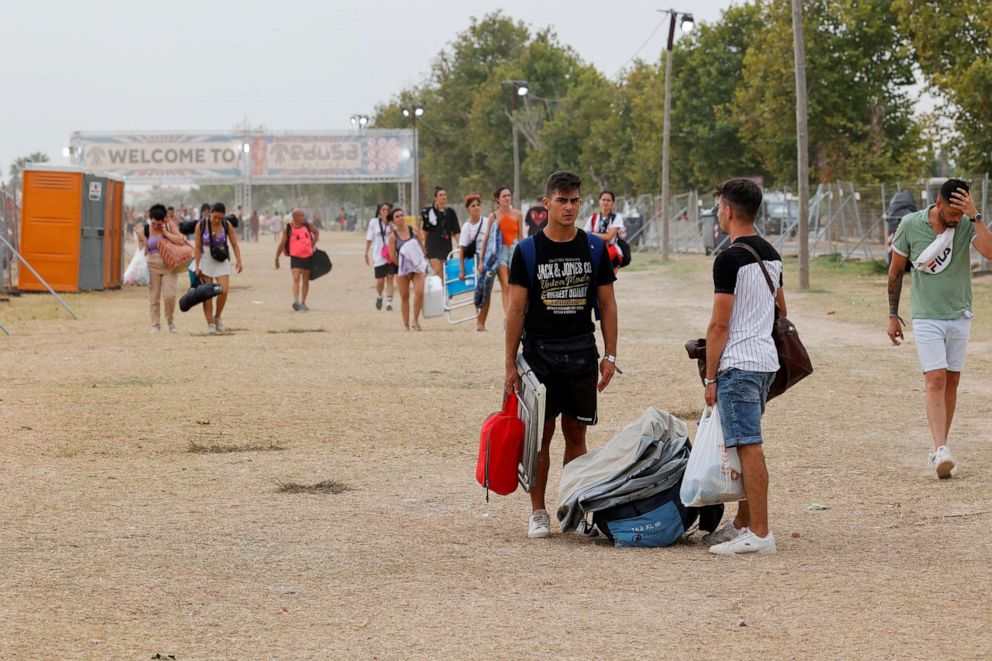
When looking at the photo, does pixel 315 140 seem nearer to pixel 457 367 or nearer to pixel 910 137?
pixel 910 137

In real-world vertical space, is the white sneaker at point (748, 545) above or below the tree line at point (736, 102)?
below

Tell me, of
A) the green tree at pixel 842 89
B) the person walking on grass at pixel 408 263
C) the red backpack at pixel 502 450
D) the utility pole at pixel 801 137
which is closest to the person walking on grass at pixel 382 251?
the person walking on grass at pixel 408 263

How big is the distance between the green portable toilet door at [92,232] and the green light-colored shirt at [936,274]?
828 inches

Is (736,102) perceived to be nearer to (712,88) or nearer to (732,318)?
(712,88)

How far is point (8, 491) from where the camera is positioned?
7.66 meters

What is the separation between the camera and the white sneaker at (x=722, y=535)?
6.35m

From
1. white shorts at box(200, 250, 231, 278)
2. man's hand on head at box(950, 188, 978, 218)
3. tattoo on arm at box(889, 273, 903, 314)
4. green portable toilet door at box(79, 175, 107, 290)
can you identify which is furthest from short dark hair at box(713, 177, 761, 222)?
green portable toilet door at box(79, 175, 107, 290)

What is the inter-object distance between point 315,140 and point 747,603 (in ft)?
183

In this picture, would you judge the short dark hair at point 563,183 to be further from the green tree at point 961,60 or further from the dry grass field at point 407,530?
the green tree at point 961,60

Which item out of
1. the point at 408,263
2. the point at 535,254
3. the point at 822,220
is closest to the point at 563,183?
the point at 535,254

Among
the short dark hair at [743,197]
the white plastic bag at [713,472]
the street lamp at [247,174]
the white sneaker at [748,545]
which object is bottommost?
the white sneaker at [748,545]

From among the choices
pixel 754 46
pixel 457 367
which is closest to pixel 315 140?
pixel 754 46

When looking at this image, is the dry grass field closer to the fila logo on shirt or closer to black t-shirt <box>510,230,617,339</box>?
black t-shirt <box>510,230,617,339</box>

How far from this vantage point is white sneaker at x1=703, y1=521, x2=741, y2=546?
6.35 metres
